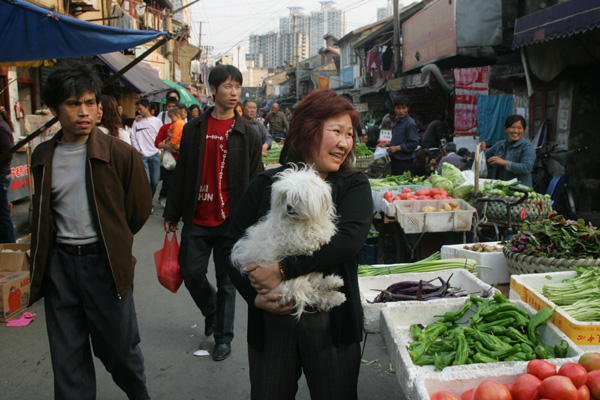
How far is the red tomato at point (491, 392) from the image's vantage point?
1.81 m

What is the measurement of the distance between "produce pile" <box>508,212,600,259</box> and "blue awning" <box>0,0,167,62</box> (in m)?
3.47

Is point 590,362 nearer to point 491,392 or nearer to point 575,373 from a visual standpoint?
point 575,373

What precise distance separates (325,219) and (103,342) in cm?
162

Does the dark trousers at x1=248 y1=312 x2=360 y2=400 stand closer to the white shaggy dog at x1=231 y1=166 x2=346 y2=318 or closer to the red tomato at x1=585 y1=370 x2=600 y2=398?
the white shaggy dog at x1=231 y1=166 x2=346 y2=318

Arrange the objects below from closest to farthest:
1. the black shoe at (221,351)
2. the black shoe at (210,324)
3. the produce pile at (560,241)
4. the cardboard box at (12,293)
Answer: the produce pile at (560,241) < the black shoe at (221,351) < the black shoe at (210,324) < the cardboard box at (12,293)

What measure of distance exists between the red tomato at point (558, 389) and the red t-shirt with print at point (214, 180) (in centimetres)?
248

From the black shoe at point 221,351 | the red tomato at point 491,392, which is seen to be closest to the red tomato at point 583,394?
the red tomato at point 491,392

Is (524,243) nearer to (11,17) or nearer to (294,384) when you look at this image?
(294,384)

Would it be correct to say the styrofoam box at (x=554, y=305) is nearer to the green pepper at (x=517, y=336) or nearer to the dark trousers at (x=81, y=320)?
the green pepper at (x=517, y=336)

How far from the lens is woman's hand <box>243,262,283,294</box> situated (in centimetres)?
183

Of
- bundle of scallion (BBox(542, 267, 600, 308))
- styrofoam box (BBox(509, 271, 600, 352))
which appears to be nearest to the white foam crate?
styrofoam box (BBox(509, 271, 600, 352))

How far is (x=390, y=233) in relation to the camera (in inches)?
236

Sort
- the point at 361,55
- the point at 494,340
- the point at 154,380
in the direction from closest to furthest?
the point at 494,340 → the point at 154,380 → the point at 361,55

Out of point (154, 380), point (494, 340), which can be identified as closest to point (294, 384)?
point (494, 340)
